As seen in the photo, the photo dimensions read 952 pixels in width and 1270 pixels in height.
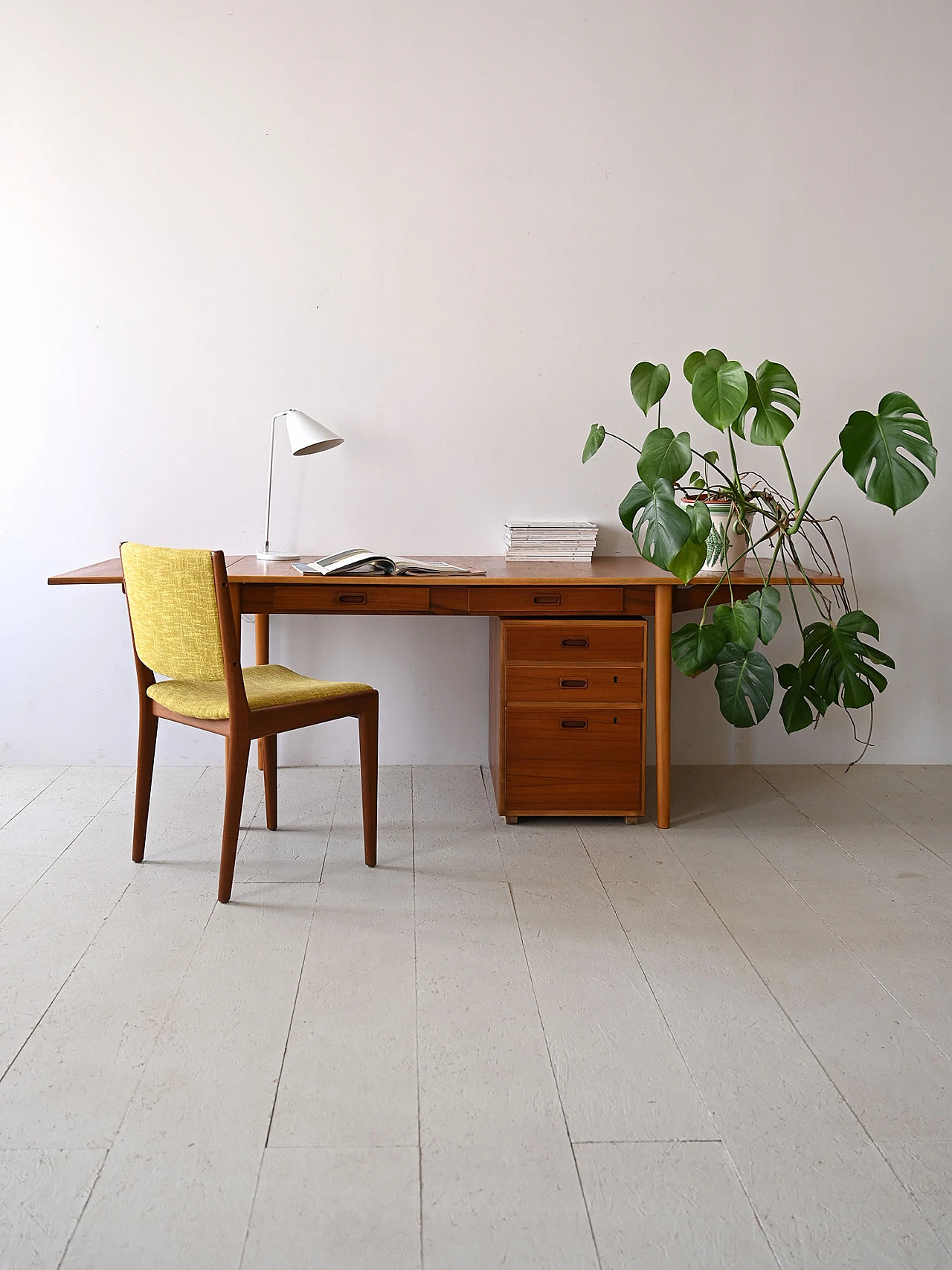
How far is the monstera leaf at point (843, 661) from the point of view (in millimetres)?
3014

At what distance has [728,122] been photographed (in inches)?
136

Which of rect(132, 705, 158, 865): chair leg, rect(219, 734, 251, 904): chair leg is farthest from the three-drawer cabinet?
rect(132, 705, 158, 865): chair leg

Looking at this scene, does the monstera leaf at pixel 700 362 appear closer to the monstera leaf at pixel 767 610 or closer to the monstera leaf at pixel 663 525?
the monstera leaf at pixel 663 525

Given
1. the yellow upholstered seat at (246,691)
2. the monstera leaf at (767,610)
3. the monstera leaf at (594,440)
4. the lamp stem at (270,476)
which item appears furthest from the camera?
the lamp stem at (270,476)

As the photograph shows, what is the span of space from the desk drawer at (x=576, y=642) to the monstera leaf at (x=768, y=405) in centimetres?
61

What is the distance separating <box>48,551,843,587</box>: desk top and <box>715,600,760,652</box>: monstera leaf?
0.43ft

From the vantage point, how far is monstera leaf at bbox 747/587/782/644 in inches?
113

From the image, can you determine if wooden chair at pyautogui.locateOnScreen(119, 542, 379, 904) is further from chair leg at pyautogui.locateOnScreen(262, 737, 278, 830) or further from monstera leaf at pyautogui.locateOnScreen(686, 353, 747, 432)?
monstera leaf at pyautogui.locateOnScreen(686, 353, 747, 432)

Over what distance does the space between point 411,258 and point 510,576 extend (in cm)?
121

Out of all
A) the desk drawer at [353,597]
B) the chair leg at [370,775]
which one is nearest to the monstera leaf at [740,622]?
the desk drawer at [353,597]

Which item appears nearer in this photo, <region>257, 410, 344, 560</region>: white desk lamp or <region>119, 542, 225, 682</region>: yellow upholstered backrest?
<region>119, 542, 225, 682</region>: yellow upholstered backrest

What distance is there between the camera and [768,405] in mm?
2766

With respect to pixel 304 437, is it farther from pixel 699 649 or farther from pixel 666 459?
pixel 699 649

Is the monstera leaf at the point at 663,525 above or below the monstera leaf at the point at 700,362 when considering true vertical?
below
